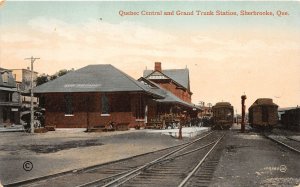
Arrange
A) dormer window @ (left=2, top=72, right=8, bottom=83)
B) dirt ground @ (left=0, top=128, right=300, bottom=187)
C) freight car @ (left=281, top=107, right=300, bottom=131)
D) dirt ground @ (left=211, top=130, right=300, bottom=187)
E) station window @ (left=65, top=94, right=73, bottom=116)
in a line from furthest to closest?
dormer window @ (left=2, top=72, right=8, bottom=83)
freight car @ (left=281, top=107, right=300, bottom=131)
station window @ (left=65, top=94, right=73, bottom=116)
dirt ground @ (left=0, top=128, right=300, bottom=187)
dirt ground @ (left=211, top=130, right=300, bottom=187)

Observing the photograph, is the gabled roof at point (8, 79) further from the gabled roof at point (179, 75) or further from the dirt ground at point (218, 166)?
the dirt ground at point (218, 166)

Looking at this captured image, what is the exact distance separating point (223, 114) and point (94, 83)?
17293 millimetres

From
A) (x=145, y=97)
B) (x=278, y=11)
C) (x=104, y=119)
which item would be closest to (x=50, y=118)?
(x=104, y=119)

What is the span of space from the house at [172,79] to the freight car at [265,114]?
32.2m

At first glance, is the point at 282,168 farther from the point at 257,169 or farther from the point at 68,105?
the point at 68,105

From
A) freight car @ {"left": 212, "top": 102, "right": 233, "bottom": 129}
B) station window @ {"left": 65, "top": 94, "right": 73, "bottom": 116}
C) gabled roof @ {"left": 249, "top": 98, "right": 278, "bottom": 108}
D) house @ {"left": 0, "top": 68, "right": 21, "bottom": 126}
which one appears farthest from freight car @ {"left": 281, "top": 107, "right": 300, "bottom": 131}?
house @ {"left": 0, "top": 68, "right": 21, "bottom": 126}

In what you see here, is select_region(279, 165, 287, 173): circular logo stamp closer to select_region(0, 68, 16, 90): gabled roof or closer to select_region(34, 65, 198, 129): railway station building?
select_region(34, 65, 198, 129): railway station building

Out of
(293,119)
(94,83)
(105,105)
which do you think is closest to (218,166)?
(105,105)

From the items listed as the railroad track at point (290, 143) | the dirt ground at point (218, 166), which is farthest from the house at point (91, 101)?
the dirt ground at point (218, 166)

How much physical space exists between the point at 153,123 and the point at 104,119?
5.53 metres

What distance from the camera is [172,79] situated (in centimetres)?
7338

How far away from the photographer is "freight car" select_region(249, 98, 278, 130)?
39688mm

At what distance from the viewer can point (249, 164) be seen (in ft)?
45.6

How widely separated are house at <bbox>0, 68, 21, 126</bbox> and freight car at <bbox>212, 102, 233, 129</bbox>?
28598mm
